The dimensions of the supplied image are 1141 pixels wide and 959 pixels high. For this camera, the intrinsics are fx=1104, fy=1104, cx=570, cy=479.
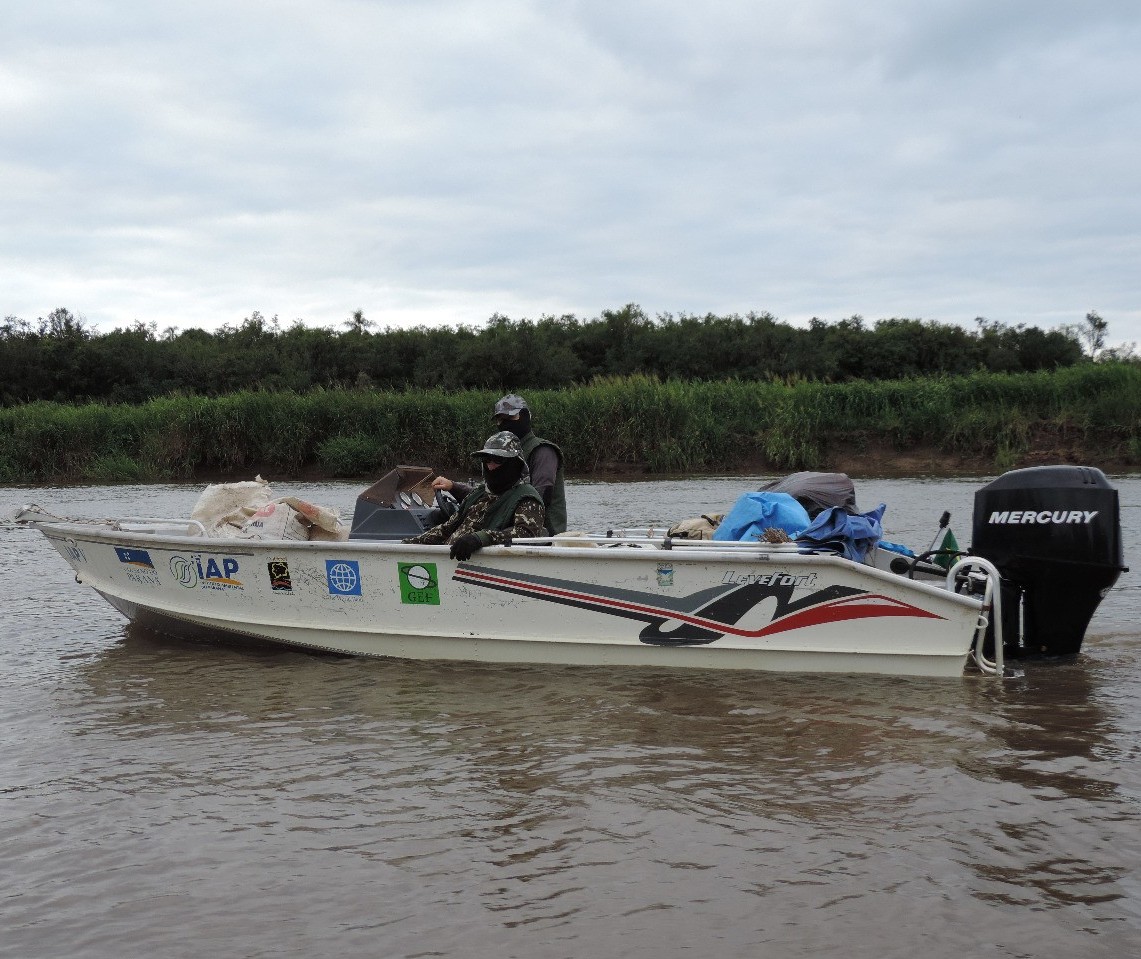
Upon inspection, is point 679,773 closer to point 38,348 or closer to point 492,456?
point 492,456

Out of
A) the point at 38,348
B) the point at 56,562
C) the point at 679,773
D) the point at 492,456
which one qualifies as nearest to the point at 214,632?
the point at 492,456

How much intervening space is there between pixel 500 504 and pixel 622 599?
1012mm

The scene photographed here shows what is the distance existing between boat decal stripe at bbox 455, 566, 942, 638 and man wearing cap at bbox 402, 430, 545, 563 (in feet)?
0.97

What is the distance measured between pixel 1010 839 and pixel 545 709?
2.60 m

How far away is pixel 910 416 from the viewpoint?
1026 inches

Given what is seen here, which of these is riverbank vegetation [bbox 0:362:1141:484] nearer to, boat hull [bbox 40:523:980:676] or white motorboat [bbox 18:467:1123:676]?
white motorboat [bbox 18:467:1123:676]

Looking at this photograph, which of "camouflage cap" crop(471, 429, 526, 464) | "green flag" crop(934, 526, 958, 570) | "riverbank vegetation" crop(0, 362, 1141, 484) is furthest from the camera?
"riverbank vegetation" crop(0, 362, 1141, 484)

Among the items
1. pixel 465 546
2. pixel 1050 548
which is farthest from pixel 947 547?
pixel 465 546

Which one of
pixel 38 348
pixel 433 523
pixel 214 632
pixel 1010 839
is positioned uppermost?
pixel 38 348

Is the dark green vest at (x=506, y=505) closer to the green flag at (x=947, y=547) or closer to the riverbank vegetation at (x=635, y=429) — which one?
the green flag at (x=947, y=547)

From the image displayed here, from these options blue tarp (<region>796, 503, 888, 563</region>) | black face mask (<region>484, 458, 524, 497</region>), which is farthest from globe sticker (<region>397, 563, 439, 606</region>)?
blue tarp (<region>796, 503, 888, 563</region>)

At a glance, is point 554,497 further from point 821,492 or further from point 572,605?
point 821,492

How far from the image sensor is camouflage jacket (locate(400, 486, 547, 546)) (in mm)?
6836

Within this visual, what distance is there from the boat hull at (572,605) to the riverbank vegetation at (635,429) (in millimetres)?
19257
